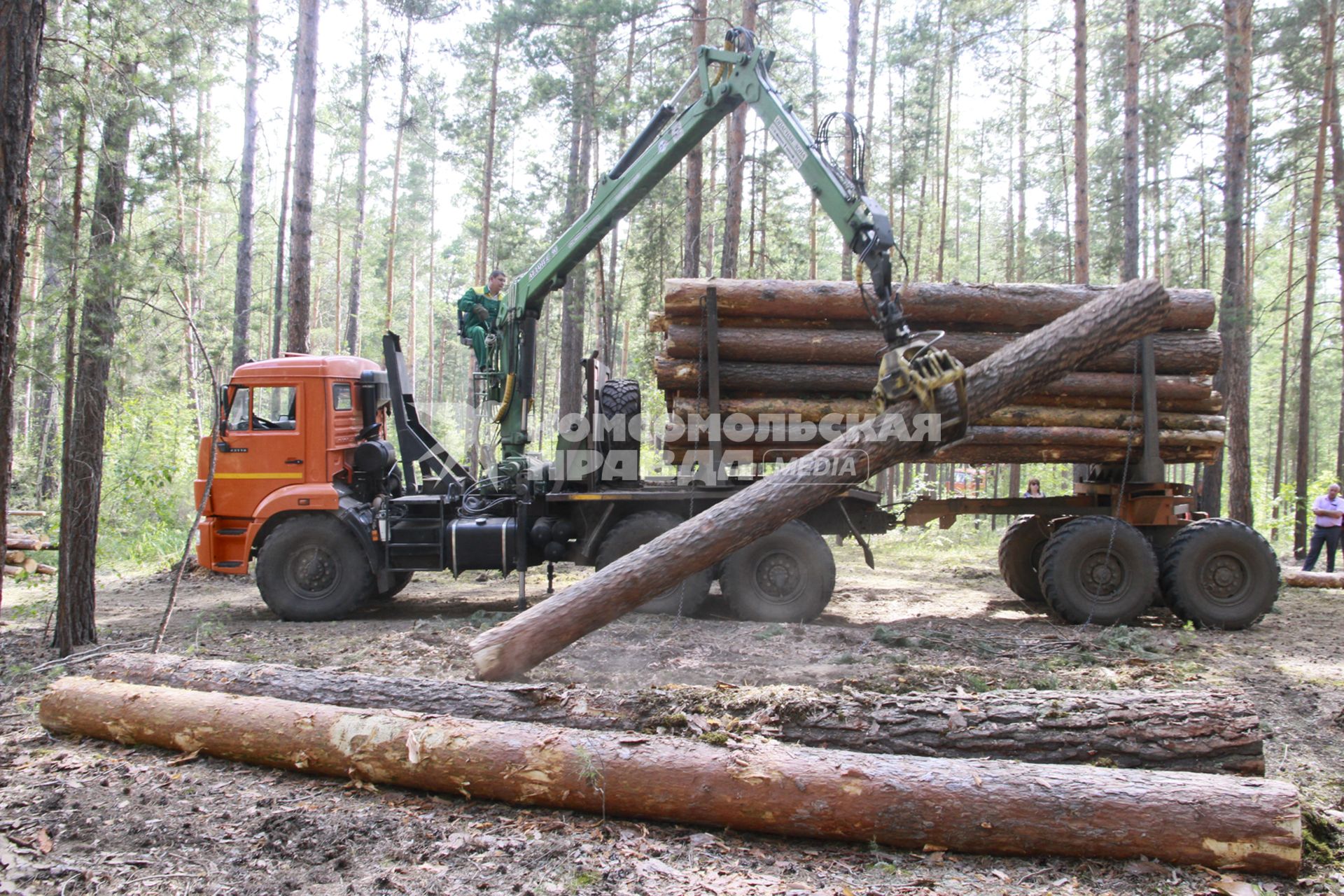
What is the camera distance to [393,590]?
9047 millimetres

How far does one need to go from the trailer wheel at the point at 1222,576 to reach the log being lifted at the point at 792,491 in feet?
8.93

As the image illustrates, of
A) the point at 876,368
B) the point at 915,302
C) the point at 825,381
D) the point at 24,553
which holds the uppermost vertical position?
the point at 915,302

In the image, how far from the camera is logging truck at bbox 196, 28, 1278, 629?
25.4 feet

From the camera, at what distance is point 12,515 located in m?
14.4

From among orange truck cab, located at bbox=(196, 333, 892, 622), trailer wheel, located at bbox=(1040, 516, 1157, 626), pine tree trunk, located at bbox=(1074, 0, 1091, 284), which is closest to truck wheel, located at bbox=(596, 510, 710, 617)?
orange truck cab, located at bbox=(196, 333, 892, 622)

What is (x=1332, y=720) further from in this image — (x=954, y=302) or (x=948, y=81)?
(x=948, y=81)

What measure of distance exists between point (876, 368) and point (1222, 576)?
12.8ft

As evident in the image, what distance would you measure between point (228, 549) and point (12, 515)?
947 cm

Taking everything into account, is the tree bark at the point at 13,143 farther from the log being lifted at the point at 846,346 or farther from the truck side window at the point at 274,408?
the log being lifted at the point at 846,346

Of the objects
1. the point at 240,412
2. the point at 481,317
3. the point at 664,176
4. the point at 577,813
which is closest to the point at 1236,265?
the point at 664,176

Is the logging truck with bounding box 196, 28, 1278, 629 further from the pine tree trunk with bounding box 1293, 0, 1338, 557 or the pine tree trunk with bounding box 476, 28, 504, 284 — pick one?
the pine tree trunk with bounding box 476, 28, 504, 284

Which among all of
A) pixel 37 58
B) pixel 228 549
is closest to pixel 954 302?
pixel 37 58

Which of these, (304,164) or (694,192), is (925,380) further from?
(304,164)

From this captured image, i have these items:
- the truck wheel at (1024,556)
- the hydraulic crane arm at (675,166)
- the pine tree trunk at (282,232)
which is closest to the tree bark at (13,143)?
the hydraulic crane arm at (675,166)
